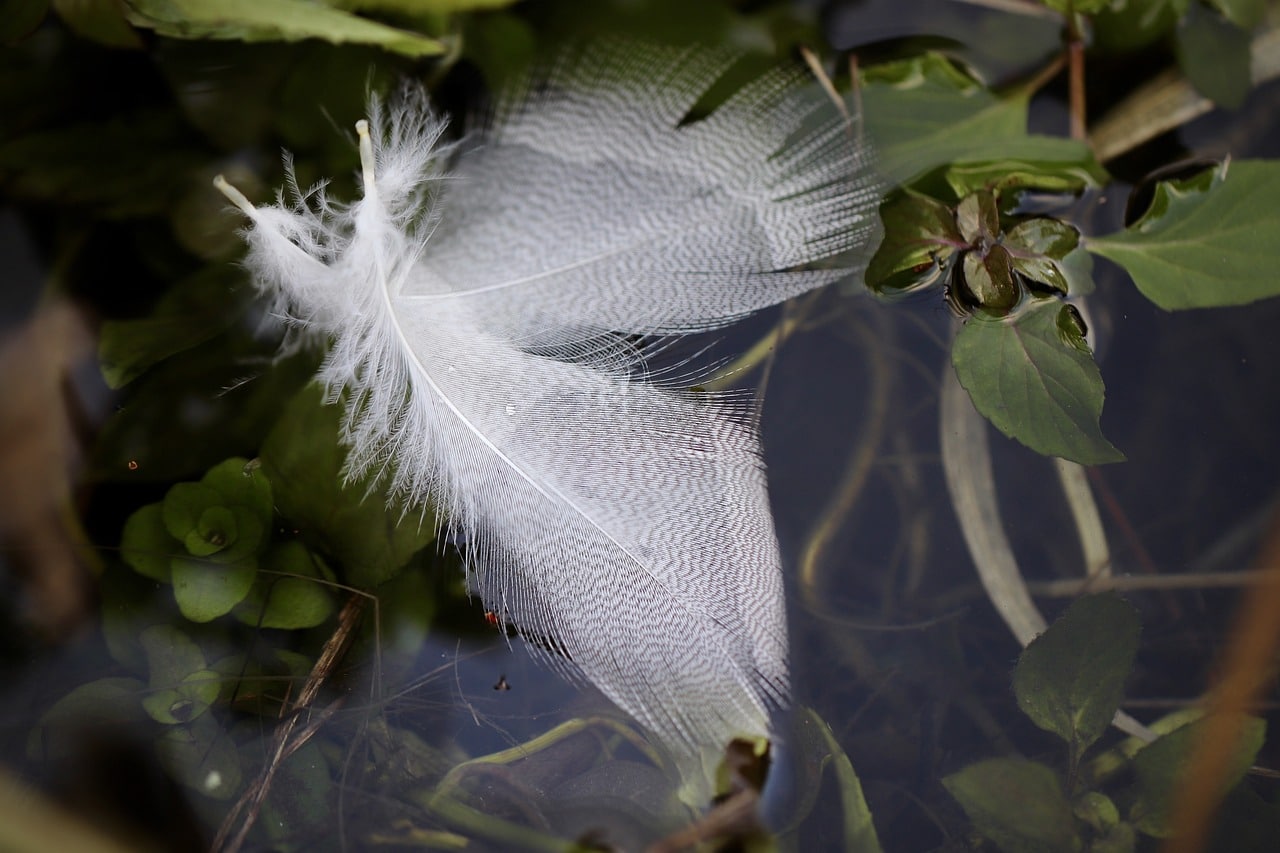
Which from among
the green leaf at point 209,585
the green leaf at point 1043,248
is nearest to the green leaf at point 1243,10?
the green leaf at point 1043,248

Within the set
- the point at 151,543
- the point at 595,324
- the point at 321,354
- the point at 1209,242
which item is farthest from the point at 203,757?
the point at 1209,242

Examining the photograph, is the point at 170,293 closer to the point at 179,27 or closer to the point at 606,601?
the point at 179,27

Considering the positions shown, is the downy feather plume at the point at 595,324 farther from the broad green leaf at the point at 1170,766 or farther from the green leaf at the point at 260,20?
the broad green leaf at the point at 1170,766

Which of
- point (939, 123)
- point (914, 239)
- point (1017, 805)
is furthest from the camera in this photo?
point (939, 123)

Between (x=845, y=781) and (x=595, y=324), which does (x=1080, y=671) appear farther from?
(x=595, y=324)

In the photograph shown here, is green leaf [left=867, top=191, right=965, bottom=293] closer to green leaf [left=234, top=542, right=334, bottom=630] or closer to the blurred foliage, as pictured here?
the blurred foliage

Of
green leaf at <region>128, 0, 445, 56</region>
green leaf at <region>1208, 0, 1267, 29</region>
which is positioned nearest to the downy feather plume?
green leaf at <region>128, 0, 445, 56</region>
